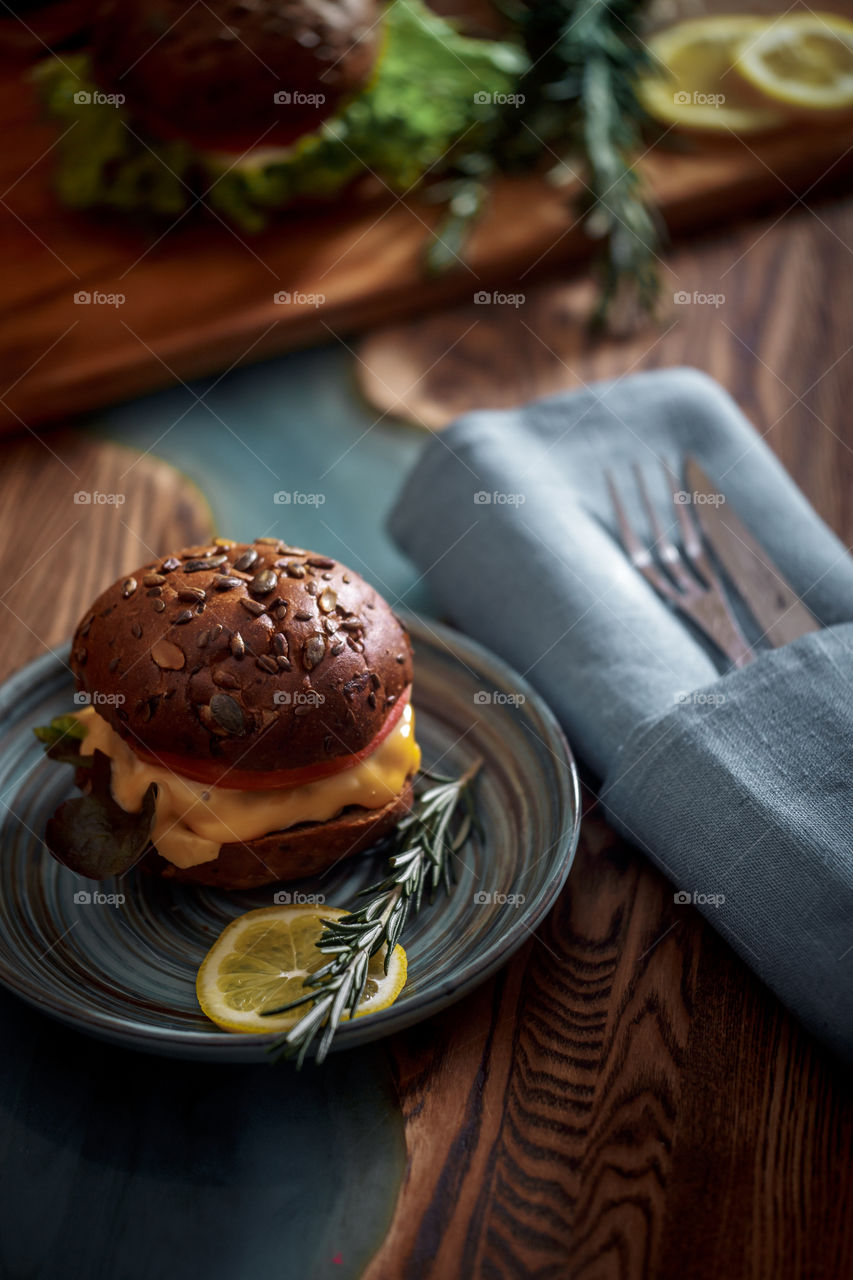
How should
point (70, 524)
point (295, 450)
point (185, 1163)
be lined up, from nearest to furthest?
point (185, 1163)
point (70, 524)
point (295, 450)

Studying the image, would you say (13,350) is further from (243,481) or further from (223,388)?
(243,481)

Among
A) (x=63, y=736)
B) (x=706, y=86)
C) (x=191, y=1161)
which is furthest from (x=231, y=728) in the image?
(x=706, y=86)

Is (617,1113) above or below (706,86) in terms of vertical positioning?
below

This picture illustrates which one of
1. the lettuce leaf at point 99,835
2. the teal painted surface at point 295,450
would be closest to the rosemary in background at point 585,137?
the teal painted surface at point 295,450

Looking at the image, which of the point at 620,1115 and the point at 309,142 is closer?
the point at 620,1115

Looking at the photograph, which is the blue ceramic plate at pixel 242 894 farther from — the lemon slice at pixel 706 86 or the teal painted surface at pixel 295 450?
the lemon slice at pixel 706 86

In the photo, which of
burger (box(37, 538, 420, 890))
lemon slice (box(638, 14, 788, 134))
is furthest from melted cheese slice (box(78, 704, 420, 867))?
lemon slice (box(638, 14, 788, 134))

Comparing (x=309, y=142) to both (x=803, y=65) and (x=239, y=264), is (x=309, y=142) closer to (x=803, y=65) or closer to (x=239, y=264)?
(x=239, y=264)

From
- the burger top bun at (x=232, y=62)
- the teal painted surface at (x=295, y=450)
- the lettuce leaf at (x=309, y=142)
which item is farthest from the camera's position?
the lettuce leaf at (x=309, y=142)
